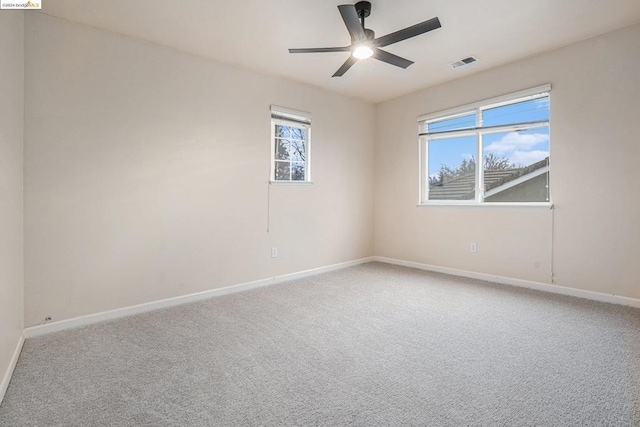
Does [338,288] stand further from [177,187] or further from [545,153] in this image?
[545,153]

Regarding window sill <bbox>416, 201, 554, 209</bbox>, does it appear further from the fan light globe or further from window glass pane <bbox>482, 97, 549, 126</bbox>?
the fan light globe

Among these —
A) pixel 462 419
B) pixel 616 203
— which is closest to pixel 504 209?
pixel 616 203

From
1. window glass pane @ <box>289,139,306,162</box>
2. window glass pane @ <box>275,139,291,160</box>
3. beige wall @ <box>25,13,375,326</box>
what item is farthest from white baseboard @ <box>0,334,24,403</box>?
window glass pane @ <box>289,139,306,162</box>

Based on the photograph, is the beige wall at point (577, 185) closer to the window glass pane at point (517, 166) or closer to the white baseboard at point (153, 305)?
the window glass pane at point (517, 166)

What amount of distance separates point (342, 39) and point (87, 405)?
3.42 metres

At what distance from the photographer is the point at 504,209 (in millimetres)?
3844

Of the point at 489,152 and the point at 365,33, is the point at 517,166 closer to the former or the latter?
the point at 489,152

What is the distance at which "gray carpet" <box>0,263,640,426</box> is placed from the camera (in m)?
1.52

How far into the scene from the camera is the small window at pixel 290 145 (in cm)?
402

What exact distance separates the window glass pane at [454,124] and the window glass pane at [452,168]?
0.16 m

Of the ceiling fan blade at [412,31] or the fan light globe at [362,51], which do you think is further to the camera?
the fan light globe at [362,51]

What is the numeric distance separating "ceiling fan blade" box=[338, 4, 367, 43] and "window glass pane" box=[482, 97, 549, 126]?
237 centimetres

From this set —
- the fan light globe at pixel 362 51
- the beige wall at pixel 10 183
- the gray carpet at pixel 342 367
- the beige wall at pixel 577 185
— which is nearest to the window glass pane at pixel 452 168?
the beige wall at pixel 577 185

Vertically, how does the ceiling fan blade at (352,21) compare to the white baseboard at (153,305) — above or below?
above
